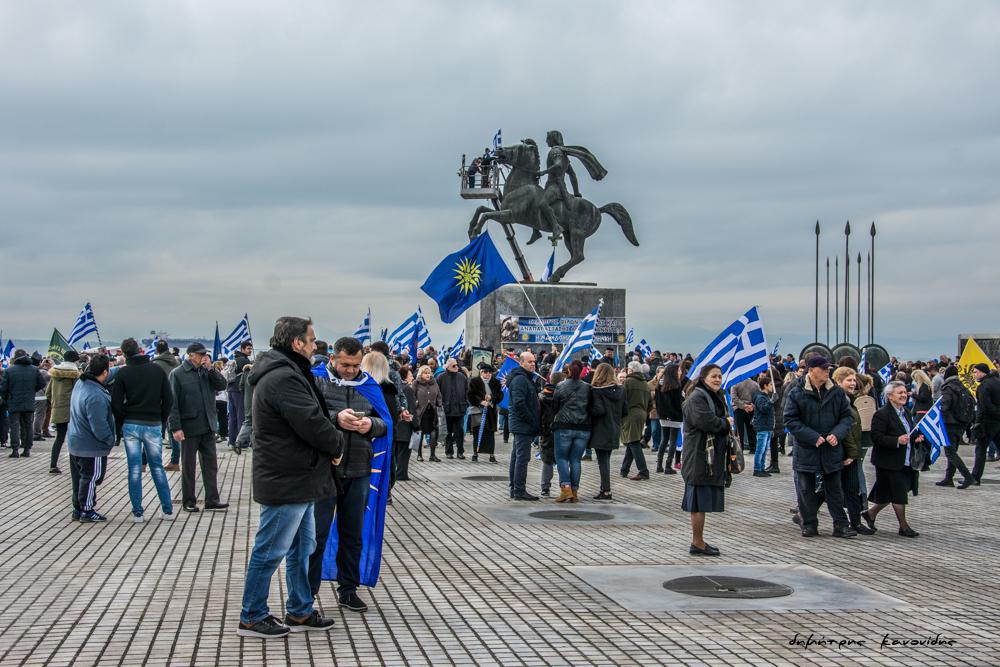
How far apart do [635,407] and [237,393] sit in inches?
331

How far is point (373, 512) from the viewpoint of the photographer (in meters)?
7.96

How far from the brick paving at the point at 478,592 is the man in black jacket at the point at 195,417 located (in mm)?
420

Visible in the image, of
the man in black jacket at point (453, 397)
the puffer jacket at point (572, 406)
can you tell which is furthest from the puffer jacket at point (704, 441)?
the man in black jacket at point (453, 397)

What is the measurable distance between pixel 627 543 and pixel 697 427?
1.35 metres

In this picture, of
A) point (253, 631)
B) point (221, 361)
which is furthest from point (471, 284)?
point (253, 631)

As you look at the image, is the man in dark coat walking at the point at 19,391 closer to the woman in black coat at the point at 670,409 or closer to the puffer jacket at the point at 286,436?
the woman in black coat at the point at 670,409

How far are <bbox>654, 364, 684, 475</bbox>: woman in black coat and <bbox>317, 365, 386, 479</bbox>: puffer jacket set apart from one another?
1075 centimetres

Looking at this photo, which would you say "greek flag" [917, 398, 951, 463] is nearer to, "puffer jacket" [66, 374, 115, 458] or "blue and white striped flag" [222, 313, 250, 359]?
"puffer jacket" [66, 374, 115, 458]

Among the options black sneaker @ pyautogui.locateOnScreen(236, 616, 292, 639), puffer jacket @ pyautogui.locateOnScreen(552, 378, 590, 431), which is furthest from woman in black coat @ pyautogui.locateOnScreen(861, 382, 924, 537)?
black sneaker @ pyautogui.locateOnScreen(236, 616, 292, 639)

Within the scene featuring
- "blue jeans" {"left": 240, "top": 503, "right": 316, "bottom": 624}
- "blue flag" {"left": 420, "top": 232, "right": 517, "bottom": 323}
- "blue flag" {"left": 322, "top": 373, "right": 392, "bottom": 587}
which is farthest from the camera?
"blue flag" {"left": 420, "top": 232, "right": 517, "bottom": 323}

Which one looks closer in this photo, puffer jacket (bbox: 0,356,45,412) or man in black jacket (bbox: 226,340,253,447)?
puffer jacket (bbox: 0,356,45,412)

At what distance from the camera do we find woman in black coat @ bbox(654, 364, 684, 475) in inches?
714

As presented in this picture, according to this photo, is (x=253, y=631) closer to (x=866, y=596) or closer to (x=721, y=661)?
(x=721, y=661)

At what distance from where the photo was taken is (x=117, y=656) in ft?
21.4
